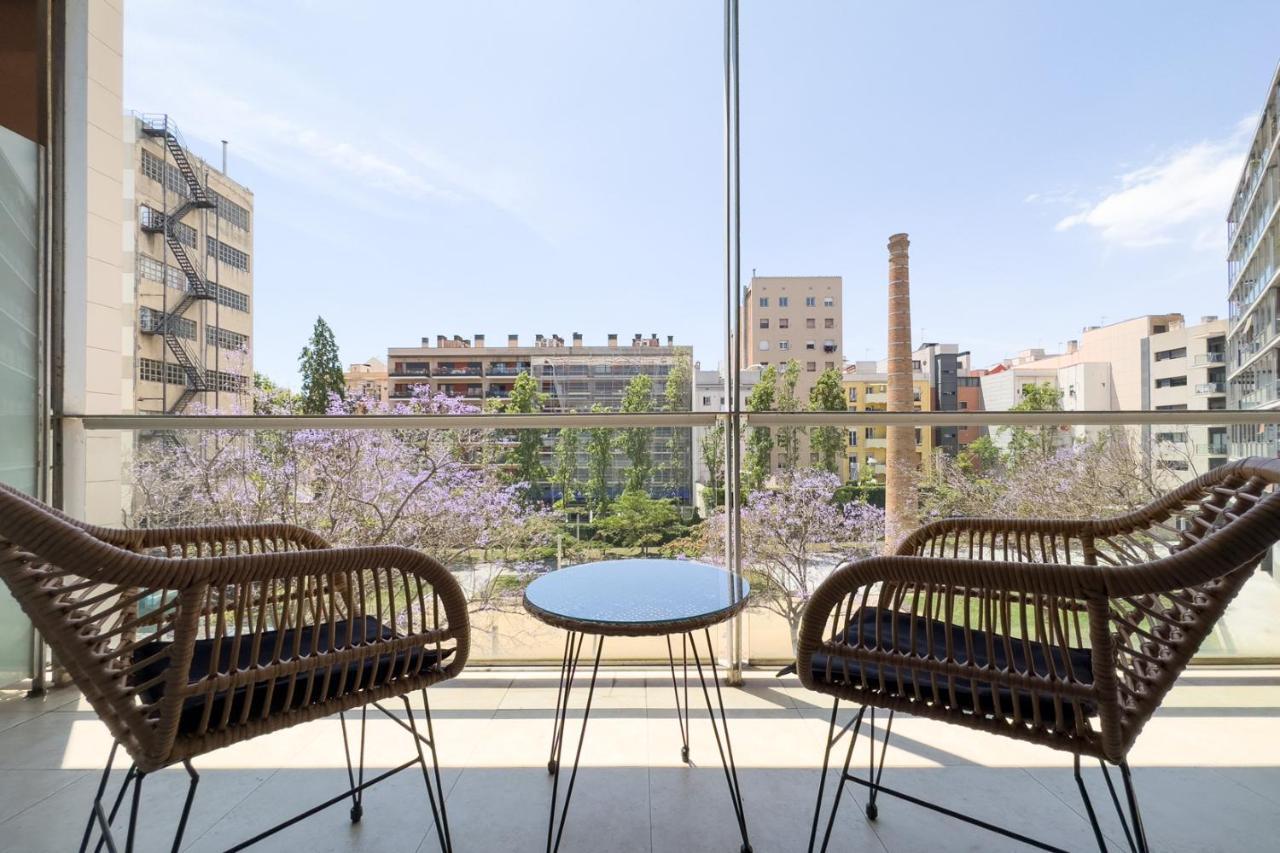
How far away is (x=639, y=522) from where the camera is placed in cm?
251

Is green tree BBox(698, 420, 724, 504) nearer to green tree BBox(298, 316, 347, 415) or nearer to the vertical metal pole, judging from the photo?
the vertical metal pole

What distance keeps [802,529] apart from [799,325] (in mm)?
1806

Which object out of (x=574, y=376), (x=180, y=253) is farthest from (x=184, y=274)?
(x=574, y=376)

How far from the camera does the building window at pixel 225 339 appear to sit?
394 centimetres

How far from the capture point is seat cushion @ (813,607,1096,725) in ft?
3.27

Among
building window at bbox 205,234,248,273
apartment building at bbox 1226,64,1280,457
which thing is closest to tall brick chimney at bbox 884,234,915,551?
apartment building at bbox 1226,64,1280,457

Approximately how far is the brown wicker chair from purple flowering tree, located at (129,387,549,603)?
1.75 meters

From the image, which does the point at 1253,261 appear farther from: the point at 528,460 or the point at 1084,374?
the point at 528,460

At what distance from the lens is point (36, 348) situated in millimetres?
2188

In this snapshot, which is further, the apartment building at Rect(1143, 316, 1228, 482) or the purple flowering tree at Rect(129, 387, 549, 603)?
the purple flowering tree at Rect(129, 387, 549, 603)

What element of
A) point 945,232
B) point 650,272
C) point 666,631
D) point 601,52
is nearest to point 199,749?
point 666,631

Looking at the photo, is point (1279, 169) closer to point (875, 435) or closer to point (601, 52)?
point (875, 435)

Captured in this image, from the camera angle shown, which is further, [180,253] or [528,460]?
[180,253]

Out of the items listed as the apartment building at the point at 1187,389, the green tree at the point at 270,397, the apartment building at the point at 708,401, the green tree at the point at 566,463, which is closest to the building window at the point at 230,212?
the green tree at the point at 270,397
